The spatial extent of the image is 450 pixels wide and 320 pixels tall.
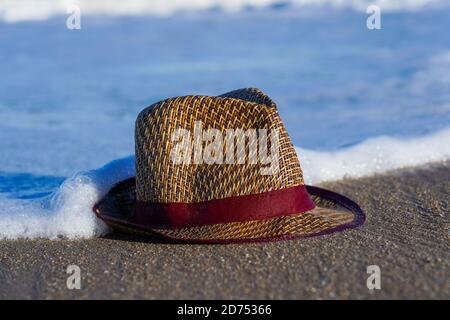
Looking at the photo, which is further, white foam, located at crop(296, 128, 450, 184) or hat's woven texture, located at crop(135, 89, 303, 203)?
white foam, located at crop(296, 128, 450, 184)

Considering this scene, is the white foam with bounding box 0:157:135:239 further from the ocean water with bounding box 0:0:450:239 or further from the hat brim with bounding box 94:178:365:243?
the hat brim with bounding box 94:178:365:243

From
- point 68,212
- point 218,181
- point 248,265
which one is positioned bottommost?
point 248,265

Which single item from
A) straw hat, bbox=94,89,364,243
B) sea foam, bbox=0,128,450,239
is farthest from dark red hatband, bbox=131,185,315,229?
sea foam, bbox=0,128,450,239

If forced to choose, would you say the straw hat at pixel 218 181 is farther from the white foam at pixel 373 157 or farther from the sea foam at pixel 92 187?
the white foam at pixel 373 157

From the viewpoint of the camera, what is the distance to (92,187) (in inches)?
151

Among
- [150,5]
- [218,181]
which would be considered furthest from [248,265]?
[150,5]

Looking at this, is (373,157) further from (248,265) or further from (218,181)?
(248,265)

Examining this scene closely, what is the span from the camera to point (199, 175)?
3361 mm

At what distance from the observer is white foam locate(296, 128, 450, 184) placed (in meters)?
4.78

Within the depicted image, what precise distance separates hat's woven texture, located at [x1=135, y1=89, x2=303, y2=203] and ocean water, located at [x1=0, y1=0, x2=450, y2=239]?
50 centimetres

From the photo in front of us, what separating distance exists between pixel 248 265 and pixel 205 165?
0.53 meters

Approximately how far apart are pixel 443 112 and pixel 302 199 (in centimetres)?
333

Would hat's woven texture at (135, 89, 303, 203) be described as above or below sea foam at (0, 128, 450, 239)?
above

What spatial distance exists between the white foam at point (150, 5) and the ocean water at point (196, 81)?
0.11 ft
